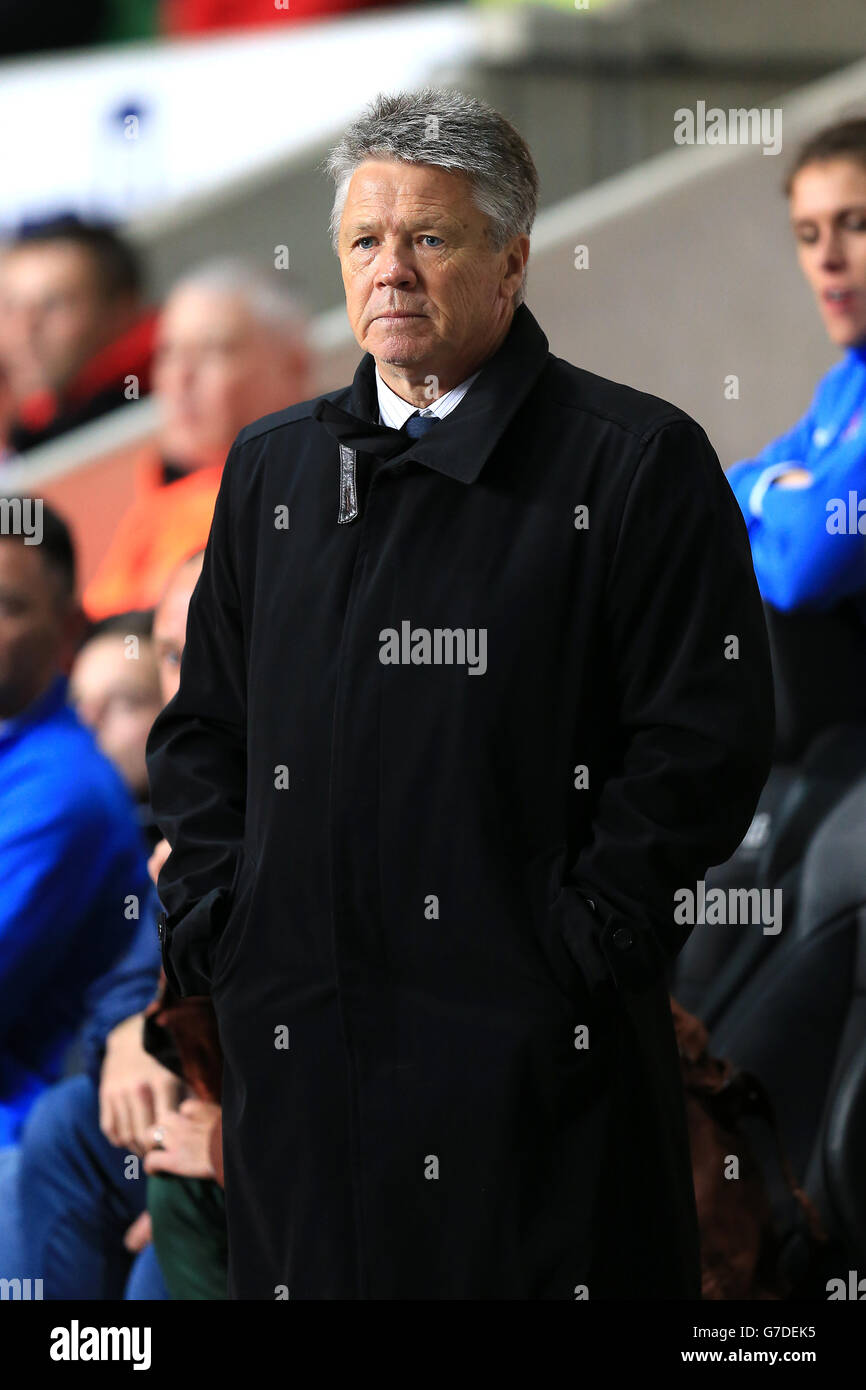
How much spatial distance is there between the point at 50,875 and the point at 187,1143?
22.3 inches

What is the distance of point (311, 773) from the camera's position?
1.90 meters

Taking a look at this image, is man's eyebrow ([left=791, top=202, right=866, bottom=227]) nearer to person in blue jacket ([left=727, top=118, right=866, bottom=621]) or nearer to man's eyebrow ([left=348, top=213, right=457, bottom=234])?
person in blue jacket ([left=727, top=118, right=866, bottom=621])

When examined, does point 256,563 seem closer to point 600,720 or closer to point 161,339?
point 600,720

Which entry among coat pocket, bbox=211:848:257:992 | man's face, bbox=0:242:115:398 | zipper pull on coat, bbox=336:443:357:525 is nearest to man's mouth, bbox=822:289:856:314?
zipper pull on coat, bbox=336:443:357:525

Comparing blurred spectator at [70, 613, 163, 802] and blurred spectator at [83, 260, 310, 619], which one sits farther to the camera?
blurred spectator at [83, 260, 310, 619]

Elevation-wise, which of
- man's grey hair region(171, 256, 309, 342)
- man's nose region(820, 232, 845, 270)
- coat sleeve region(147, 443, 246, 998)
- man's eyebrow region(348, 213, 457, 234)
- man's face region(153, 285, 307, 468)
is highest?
man's grey hair region(171, 256, 309, 342)

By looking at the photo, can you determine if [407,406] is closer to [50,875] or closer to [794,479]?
[794,479]

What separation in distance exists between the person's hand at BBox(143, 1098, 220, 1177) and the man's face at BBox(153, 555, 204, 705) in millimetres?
618

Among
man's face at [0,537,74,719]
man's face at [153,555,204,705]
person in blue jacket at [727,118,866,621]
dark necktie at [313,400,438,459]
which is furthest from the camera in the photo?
man's face at [0,537,74,719]

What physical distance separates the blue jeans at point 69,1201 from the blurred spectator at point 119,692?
599mm

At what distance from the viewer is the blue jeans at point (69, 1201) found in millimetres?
2799

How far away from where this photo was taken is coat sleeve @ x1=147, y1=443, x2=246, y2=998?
2.01 metres

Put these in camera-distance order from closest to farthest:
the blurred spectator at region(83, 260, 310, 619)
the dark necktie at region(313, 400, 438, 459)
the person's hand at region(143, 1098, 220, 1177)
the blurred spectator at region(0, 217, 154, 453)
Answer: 1. the dark necktie at region(313, 400, 438, 459)
2. the person's hand at region(143, 1098, 220, 1177)
3. the blurred spectator at region(83, 260, 310, 619)
4. the blurred spectator at region(0, 217, 154, 453)

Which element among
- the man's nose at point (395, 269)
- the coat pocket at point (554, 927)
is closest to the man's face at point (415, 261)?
the man's nose at point (395, 269)
